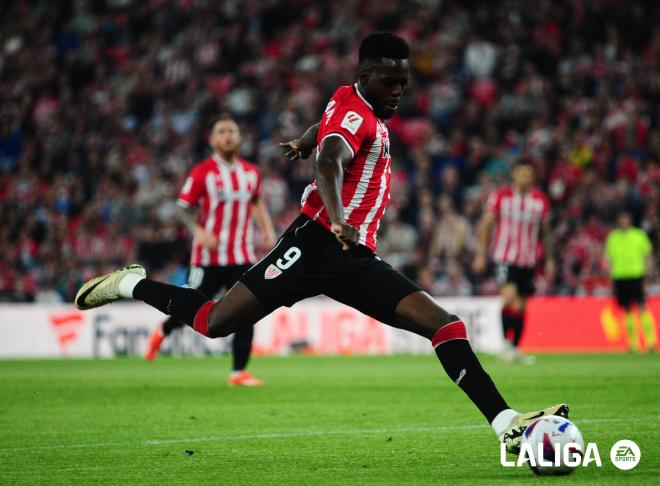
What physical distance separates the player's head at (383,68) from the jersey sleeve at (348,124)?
0.34 ft

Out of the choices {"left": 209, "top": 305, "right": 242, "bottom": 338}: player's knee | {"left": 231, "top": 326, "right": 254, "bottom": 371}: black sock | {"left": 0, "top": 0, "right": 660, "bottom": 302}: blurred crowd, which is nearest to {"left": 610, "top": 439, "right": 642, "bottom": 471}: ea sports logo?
{"left": 209, "top": 305, "right": 242, "bottom": 338}: player's knee

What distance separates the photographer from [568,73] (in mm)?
21156

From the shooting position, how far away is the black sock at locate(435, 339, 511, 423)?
571 centimetres

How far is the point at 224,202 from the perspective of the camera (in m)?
11.5

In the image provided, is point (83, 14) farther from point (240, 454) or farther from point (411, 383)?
point (240, 454)

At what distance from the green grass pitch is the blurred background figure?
3.49 metres

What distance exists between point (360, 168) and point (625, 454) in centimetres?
201

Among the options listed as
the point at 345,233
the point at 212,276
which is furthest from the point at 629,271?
the point at 345,233

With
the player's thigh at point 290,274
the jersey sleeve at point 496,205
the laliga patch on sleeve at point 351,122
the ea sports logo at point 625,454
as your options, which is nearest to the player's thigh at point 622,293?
the jersey sleeve at point 496,205

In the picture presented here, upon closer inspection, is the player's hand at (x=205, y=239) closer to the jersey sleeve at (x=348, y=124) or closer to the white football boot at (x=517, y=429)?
the jersey sleeve at (x=348, y=124)

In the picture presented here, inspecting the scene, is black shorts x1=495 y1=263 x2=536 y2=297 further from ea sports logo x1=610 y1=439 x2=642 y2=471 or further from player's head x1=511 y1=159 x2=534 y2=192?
ea sports logo x1=610 y1=439 x2=642 y2=471

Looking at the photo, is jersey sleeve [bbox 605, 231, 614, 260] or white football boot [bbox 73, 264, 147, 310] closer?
white football boot [bbox 73, 264, 147, 310]

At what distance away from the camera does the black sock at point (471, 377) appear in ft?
18.7

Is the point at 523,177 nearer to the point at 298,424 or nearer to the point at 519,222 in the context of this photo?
the point at 519,222
